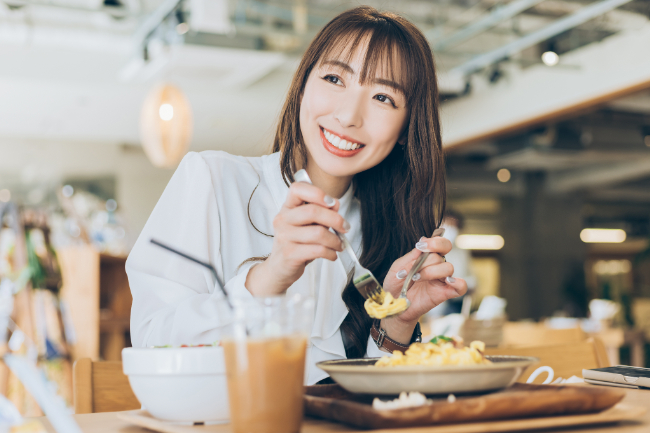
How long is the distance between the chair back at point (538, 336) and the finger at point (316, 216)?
2.04 meters

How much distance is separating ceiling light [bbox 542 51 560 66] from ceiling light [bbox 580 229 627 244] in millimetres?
5802

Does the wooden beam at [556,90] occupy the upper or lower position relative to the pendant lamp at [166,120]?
upper

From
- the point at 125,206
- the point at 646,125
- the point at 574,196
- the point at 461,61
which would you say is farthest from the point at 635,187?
A: the point at 125,206

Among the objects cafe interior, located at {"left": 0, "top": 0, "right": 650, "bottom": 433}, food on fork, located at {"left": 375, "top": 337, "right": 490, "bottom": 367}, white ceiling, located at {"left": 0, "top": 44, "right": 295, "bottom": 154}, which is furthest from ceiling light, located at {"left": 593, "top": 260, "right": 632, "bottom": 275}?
food on fork, located at {"left": 375, "top": 337, "right": 490, "bottom": 367}

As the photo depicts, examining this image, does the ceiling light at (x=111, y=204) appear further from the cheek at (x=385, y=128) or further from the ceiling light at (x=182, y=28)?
the cheek at (x=385, y=128)

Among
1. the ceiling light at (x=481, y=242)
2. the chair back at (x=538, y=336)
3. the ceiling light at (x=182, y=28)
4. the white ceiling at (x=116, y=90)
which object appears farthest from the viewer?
the ceiling light at (x=481, y=242)

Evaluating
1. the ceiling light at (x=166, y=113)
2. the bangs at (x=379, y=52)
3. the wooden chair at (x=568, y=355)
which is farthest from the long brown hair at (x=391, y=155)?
the ceiling light at (x=166, y=113)

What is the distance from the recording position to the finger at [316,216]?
73cm

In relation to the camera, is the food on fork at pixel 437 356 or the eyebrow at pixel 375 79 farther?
the eyebrow at pixel 375 79

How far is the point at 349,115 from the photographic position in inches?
41.4

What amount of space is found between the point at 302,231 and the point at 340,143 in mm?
384

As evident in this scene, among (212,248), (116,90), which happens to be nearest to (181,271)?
(212,248)

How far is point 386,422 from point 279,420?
9 centimetres

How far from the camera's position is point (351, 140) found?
43.0 inches
